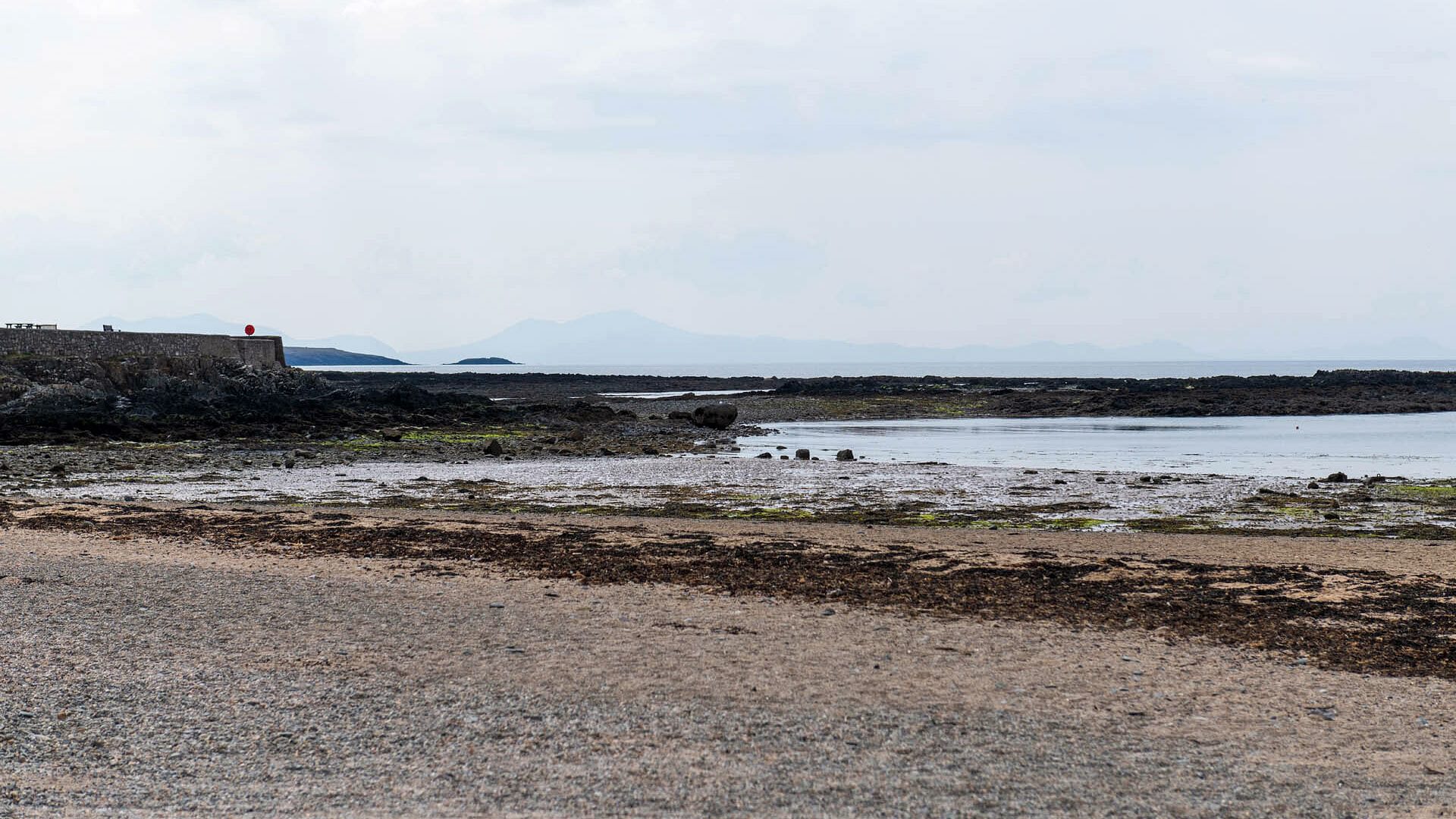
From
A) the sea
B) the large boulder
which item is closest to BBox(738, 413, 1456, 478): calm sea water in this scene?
the sea

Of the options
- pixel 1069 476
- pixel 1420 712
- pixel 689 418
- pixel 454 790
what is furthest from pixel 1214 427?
pixel 454 790

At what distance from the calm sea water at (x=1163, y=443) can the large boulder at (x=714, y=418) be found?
276 cm

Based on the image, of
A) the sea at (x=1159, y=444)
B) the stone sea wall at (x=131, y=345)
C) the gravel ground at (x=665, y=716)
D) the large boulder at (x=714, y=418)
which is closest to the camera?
the gravel ground at (x=665, y=716)

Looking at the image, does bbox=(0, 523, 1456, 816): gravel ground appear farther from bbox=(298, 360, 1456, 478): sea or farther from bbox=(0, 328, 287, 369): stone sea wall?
bbox=(0, 328, 287, 369): stone sea wall

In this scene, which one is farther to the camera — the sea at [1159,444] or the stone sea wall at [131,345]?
the stone sea wall at [131,345]

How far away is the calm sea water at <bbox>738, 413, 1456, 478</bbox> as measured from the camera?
33625mm

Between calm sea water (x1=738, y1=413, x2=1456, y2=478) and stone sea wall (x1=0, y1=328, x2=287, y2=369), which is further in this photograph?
stone sea wall (x1=0, y1=328, x2=287, y2=369)

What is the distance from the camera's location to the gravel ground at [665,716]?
22.7ft

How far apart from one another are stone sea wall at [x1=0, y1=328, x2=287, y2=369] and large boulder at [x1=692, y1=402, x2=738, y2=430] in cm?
1993

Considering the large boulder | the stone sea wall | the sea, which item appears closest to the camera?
the sea

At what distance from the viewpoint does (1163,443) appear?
144 feet

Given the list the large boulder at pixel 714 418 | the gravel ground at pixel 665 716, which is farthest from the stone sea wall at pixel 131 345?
the gravel ground at pixel 665 716

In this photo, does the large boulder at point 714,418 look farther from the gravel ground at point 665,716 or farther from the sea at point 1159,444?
the gravel ground at point 665,716

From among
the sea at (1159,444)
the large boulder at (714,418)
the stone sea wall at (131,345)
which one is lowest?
the sea at (1159,444)
